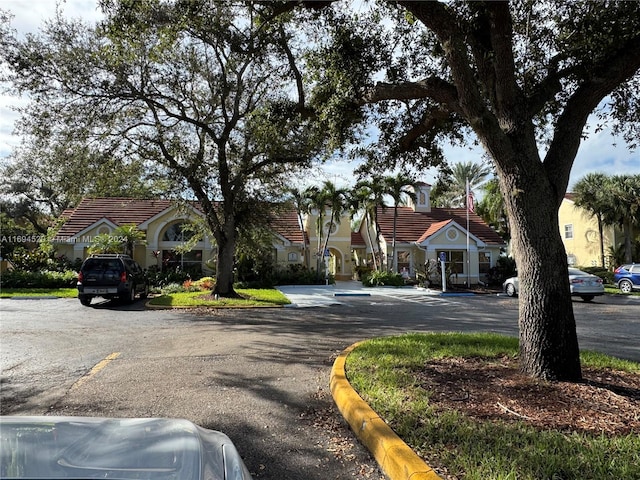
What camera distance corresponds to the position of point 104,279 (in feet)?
51.0

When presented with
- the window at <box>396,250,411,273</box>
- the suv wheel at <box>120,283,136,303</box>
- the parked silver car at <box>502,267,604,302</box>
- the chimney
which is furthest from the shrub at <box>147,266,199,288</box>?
the parked silver car at <box>502,267,604,302</box>

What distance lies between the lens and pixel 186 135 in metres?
17.4

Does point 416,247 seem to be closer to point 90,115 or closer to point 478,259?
point 478,259

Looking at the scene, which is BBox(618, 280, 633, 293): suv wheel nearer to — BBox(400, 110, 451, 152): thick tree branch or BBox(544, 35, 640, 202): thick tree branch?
BBox(400, 110, 451, 152): thick tree branch

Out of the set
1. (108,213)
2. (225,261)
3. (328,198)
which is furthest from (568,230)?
(108,213)

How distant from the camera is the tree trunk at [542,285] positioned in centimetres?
504

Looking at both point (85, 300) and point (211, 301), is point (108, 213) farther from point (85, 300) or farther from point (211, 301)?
point (211, 301)

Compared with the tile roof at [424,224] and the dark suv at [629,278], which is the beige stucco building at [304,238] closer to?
the tile roof at [424,224]

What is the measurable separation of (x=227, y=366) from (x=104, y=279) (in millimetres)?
11059

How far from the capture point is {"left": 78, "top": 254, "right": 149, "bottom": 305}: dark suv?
15438 mm

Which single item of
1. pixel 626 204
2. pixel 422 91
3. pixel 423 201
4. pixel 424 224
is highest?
pixel 423 201

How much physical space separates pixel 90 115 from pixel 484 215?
32790 millimetres

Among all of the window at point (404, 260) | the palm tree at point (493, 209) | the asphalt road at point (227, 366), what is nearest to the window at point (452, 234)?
the window at point (404, 260)

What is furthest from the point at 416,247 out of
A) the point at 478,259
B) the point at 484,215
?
the point at 484,215
